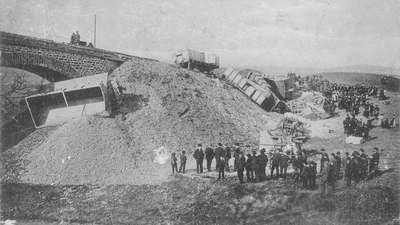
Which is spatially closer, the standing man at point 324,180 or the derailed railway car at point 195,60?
the standing man at point 324,180

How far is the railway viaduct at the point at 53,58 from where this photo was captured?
58.4 ft

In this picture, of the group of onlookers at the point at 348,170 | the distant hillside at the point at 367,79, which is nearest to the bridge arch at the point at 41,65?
the group of onlookers at the point at 348,170

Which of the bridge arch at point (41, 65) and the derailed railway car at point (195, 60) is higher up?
the derailed railway car at point (195, 60)

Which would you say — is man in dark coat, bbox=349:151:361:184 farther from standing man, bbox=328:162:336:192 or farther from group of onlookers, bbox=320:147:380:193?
standing man, bbox=328:162:336:192

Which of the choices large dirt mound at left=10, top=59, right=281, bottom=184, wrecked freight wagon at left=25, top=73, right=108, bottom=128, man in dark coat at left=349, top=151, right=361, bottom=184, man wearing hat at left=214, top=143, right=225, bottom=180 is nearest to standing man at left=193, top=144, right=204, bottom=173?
man wearing hat at left=214, top=143, right=225, bottom=180

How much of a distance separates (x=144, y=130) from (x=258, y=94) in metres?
11.2

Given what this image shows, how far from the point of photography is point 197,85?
2217 cm

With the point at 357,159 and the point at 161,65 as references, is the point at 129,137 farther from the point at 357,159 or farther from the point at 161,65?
the point at 357,159

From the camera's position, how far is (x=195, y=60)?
25469mm

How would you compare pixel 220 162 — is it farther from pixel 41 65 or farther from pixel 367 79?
pixel 367 79

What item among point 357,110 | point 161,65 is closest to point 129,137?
point 161,65

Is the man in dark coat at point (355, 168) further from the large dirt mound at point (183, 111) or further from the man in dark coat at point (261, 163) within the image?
the large dirt mound at point (183, 111)

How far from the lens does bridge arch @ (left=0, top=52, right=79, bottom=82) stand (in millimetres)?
17812

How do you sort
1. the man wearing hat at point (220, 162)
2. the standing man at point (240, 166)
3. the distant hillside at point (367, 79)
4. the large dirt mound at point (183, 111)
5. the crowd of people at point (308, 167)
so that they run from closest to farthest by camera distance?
the crowd of people at point (308, 167) → the standing man at point (240, 166) → the man wearing hat at point (220, 162) → the large dirt mound at point (183, 111) → the distant hillside at point (367, 79)
